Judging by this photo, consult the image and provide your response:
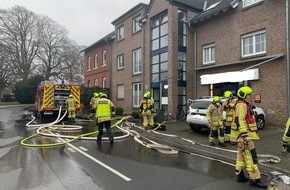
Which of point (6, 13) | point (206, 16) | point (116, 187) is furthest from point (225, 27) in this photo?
point (6, 13)

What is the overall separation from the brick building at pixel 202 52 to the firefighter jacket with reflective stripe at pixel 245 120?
9.34 metres

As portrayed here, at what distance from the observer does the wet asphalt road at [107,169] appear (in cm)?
571

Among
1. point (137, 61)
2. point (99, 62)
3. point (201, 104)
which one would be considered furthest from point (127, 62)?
point (201, 104)

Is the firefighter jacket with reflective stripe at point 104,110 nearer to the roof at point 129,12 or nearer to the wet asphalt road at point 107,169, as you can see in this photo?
the wet asphalt road at point 107,169

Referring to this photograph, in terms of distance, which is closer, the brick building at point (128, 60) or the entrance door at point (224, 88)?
the entrance door at point (224, 88)

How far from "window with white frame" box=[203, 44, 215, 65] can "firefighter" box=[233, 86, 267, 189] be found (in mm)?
13087

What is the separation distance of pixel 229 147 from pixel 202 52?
1075 centimetres

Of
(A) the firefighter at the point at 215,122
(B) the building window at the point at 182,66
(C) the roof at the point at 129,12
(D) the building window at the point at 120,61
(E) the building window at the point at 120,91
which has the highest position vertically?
(C) the roof at the point at 129,12

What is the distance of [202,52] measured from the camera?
19578 mm

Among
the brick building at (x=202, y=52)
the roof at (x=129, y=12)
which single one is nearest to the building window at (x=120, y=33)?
the brick building at (x=202, y=52)

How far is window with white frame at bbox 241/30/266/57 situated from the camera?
1566 centimetres

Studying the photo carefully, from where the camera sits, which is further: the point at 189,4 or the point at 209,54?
the point at 189,4

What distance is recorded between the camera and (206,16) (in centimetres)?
1859

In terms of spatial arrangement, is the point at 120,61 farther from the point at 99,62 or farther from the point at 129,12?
the point at 99,62
